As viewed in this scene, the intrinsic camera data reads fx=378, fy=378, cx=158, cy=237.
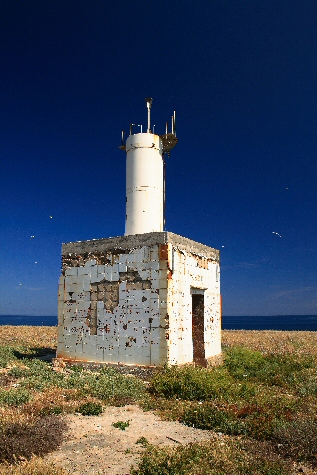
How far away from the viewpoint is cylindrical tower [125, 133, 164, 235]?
13594mm

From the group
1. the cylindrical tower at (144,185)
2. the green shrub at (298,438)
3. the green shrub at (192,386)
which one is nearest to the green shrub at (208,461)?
the green shrub at (298,438)

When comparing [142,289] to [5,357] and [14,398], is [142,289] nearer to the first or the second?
[14,398]

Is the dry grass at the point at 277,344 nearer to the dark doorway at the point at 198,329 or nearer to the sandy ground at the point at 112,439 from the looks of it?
the dark doorway at the point at 198,329

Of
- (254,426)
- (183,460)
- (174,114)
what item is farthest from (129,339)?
(174,114)

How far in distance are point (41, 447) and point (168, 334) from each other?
562 centimetres

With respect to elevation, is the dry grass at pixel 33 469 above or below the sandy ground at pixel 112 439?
above

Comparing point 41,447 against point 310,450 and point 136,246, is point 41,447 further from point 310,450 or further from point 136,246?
point 136,246

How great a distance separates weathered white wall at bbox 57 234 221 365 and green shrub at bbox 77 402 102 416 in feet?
10.4

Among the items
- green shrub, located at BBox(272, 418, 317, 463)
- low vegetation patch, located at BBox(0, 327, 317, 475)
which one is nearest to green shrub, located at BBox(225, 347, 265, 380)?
low vegetation patch, located at BBox(0, 327, 317, 475)

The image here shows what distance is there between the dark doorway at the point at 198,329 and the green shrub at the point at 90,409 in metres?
5.82

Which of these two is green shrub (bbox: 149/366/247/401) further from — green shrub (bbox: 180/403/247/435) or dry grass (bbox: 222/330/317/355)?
dry grass (bbox: 222/330/317/355)

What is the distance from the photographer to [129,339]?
11.8 meters

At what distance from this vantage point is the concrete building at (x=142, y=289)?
11406 millimetres

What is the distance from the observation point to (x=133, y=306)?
11.8 metres
